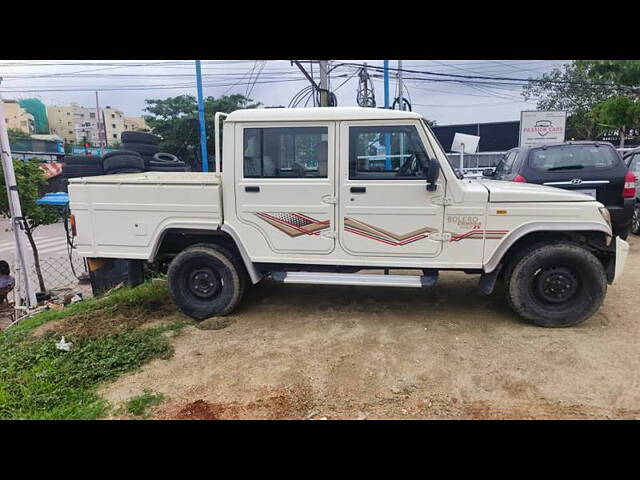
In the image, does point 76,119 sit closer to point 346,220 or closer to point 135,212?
point 135,212

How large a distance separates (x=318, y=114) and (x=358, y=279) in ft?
5.67

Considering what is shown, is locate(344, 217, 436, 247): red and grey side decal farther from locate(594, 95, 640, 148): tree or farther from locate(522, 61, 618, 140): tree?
locate(522, 61, 618, 140): tree

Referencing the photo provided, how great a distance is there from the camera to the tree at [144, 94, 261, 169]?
2214 centimetres

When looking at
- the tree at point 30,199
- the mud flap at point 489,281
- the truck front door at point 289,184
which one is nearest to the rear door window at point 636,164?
the mud flap at point 489,281

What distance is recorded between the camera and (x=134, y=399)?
3172mm

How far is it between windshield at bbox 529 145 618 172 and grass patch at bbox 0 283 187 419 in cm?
586

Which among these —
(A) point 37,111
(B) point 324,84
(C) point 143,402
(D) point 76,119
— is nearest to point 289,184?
(C) point 143,402

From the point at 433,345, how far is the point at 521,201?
1.61 meters

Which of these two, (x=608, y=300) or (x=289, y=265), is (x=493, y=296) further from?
(x=289, y=265)

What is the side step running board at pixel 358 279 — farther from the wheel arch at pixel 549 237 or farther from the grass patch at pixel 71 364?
the grass patch at pixel 71 364

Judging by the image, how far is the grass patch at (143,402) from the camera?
3023 millimetres

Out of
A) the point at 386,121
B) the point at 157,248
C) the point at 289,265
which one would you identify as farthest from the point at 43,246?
the point at 386,121

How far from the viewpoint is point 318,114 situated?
14.0 ft

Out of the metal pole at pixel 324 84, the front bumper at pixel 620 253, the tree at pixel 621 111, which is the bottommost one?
the front bumper at pixel 620 253
